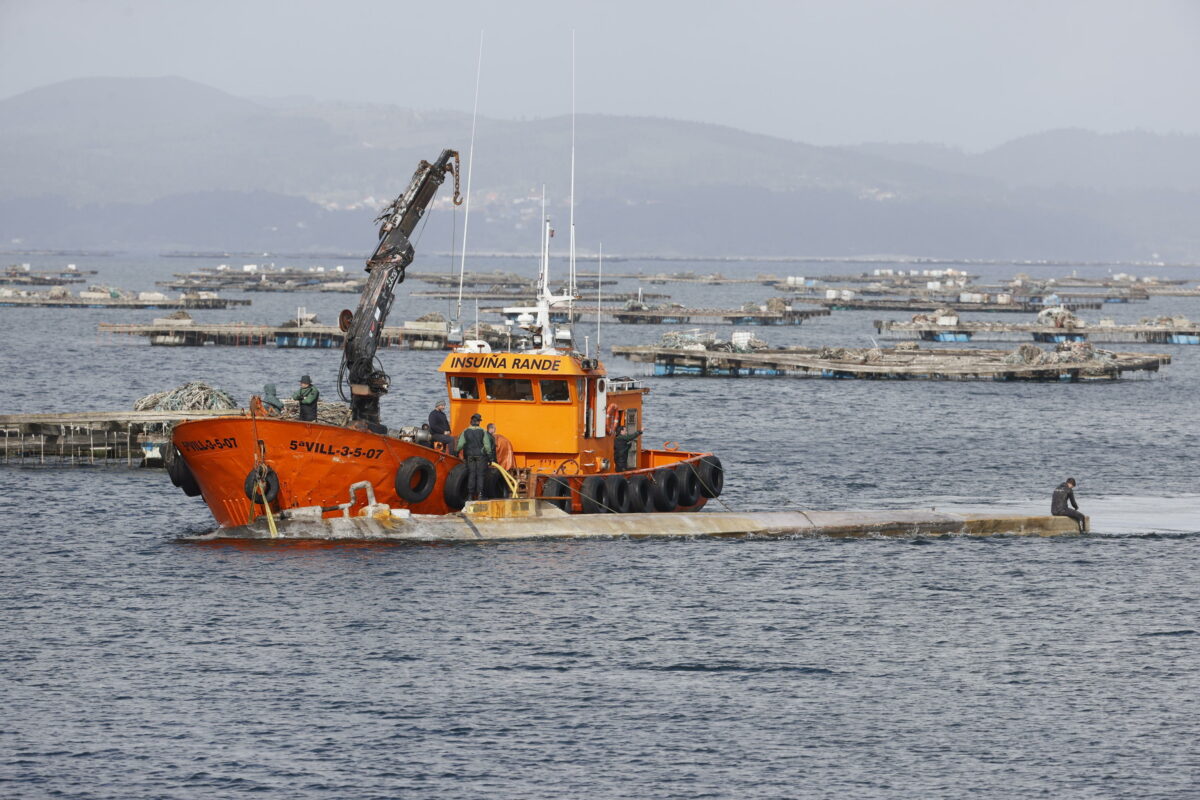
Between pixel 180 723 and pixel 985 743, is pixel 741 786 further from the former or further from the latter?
pixel 180 723

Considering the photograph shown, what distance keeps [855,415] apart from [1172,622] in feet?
166

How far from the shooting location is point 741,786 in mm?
25453

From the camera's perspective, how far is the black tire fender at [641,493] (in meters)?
43.3

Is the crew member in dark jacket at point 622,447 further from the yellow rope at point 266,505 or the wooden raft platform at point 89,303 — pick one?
the wooden raft platform at point 89,303

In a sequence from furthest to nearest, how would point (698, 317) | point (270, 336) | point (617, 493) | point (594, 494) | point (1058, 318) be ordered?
point (698, 317) → point (1058, 318) → point (270, 336) → point (617, 493) → point (594, 494)

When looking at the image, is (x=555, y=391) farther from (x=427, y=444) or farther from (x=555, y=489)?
(x=427, y=444)

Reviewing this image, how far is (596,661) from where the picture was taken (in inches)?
1270

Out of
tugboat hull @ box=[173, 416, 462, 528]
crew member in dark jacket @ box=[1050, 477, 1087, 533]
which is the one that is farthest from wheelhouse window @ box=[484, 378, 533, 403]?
crew member in dark jacket @ box=[1050, 477, 1087, 533]

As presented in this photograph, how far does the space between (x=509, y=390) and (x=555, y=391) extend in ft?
3.76

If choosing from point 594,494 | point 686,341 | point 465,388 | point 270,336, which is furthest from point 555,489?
point 270,336

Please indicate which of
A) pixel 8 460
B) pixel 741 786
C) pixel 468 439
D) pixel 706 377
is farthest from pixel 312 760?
pixel 706 377

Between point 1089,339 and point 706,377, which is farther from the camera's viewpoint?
point 1089,339

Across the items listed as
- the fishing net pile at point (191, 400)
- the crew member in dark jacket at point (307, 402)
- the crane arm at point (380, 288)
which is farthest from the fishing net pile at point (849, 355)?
the crew member in dark jacket at point (307, 402)

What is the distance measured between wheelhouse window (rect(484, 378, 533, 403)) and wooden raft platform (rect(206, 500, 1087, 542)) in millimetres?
2653
